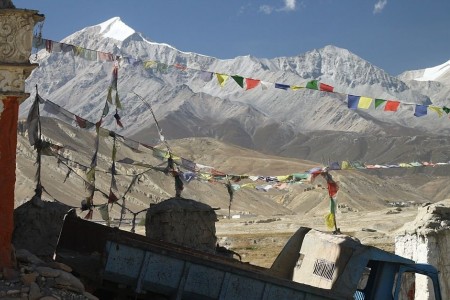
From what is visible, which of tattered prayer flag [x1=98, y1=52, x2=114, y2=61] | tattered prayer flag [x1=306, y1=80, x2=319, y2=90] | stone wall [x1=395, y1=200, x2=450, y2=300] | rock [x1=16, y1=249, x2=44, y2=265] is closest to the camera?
rock [x1=16, y1=249, x2=44, y2=265]

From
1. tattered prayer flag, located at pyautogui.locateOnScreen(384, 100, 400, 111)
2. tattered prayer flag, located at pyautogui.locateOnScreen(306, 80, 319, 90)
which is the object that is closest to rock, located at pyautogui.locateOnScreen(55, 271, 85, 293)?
tattered prayer flag, located at pyautogui.locateOnScreen(306, 80, 319, 90)

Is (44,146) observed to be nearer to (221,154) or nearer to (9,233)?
(9,233)

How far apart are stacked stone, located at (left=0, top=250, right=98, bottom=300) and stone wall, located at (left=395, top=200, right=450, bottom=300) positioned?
9.60 m

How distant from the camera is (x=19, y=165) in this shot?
222 feet

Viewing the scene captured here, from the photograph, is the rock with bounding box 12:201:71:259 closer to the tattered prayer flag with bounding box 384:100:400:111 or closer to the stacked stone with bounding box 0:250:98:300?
the stacked stone with bounding box 0:250:98:300

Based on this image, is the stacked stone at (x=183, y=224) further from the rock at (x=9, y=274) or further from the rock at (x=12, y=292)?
the rock at (x=12, y=292)

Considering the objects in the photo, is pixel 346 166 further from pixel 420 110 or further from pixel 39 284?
pixel 39 284

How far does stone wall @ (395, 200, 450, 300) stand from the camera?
16.8 meters

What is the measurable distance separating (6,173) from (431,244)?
11000 millimetres

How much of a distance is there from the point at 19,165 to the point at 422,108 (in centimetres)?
5337

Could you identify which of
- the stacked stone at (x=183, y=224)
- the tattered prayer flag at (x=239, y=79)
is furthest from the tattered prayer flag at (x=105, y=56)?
the stacked stone at (x=183, y=224)

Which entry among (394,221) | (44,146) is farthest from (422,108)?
(394,221)

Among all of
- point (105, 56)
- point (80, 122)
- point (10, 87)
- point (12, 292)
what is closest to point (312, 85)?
point (105, 56)

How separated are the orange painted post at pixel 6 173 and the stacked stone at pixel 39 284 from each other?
0.29 metres
